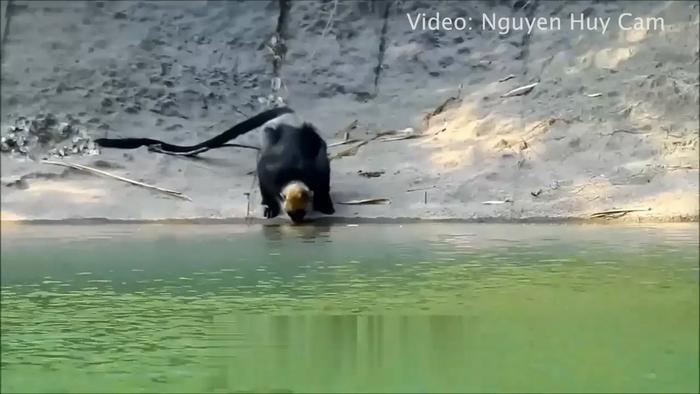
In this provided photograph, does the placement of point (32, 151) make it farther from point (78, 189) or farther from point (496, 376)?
point (496, 376)

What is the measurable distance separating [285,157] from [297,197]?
0.41 ft

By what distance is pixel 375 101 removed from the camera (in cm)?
197

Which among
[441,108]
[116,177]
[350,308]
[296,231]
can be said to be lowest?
[350,308]

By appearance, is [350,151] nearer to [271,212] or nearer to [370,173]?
[370,173]

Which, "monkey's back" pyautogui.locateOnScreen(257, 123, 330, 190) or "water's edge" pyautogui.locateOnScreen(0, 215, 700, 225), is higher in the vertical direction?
"monkey's back" pyautogui.locateOnScreen(257, 123, 330, 190)

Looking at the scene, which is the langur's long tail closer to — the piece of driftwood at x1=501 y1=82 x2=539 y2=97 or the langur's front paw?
the langur's front paw

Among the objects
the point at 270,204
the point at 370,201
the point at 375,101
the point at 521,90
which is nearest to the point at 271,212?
the point at 270,204

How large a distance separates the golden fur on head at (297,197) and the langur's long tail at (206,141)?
222 millimetres

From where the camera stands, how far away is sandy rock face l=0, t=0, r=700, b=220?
71.1 inches

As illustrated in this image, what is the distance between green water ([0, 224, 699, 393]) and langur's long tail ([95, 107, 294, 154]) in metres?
0.26

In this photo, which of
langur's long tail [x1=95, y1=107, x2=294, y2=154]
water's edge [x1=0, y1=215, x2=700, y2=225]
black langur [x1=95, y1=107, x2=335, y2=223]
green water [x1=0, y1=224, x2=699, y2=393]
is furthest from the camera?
langur's long tail [x1=95, y1=107, x2=294, y2=154]

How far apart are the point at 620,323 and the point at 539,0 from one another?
0.80 m

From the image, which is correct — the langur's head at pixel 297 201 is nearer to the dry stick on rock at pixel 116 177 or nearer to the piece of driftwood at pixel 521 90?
the dry stick on rock at pixel 116 177

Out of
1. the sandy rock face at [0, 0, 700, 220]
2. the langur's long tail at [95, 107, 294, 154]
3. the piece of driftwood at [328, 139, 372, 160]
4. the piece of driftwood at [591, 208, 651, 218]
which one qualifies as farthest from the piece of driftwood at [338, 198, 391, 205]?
the piece of driftwood at [591, 208, 651, 218]
